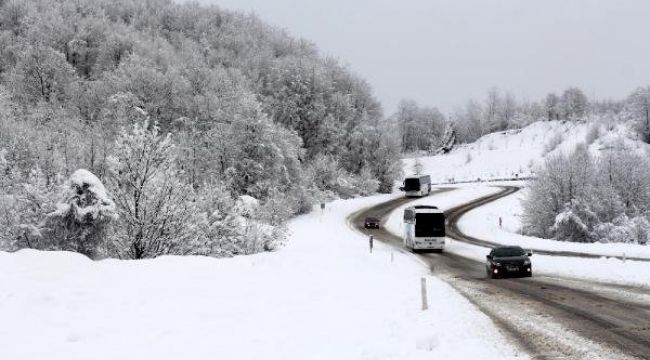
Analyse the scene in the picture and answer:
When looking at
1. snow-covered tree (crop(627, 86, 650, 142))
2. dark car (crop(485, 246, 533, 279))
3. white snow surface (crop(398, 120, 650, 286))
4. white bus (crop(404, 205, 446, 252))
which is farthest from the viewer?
snow-covered tree (crop(627, 86, 650, 142))

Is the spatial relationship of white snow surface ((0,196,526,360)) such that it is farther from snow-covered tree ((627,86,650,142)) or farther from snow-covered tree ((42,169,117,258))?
snow-covered tree ((627,86,650,142))

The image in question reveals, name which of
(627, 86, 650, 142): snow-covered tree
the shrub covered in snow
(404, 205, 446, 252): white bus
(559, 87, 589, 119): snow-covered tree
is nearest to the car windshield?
(404, 205, 446, 252): white bus

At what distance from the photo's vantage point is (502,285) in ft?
69.6

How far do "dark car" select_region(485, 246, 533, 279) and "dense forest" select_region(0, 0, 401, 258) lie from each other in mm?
12781

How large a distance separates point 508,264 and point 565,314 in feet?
36.5

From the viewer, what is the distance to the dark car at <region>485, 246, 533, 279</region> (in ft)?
81.8

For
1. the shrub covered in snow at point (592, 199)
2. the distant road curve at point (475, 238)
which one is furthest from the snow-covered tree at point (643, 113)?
the shrub covered in snow at point (592, 199)

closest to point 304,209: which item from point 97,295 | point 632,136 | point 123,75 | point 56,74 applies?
point 123,75

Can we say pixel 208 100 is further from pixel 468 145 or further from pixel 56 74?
pixel 468 145

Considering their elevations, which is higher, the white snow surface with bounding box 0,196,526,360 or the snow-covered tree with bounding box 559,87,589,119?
the snow-covered tree with bounding box 559,87,589,119

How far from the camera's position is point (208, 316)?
40.2 feet

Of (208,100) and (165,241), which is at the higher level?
(208,100)

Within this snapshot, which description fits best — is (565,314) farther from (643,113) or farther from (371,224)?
(643,113)

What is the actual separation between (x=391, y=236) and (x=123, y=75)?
40.8 metres
